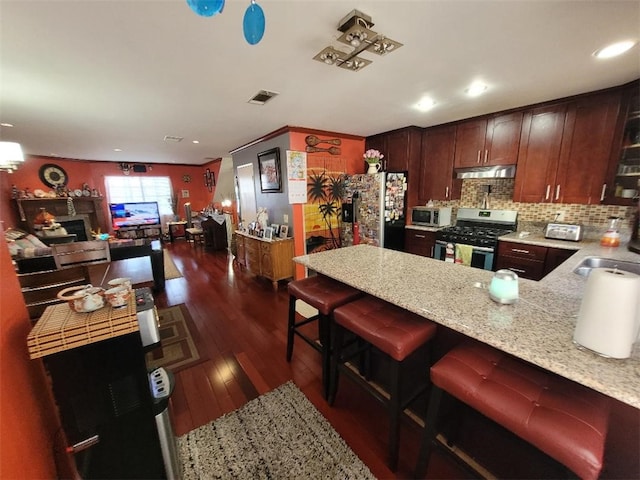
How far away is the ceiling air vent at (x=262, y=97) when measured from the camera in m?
2.23

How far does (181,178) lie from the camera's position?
25.9 ft

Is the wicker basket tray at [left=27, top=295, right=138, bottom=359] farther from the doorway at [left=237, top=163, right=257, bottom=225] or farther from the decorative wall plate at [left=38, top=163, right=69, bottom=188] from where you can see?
the decorative wall plate at [left=38, top=163, right=69, bottom=188]

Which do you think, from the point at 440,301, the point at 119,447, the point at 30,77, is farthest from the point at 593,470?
the point at 30,77

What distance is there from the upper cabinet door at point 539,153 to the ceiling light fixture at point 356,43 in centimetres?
221

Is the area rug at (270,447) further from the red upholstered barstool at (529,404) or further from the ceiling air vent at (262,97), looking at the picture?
the ceiling air vent at (262,97)

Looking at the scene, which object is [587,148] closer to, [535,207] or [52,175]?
[535,207]

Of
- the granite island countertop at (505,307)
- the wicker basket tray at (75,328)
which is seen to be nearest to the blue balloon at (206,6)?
the wicker basket tray at (75,328)

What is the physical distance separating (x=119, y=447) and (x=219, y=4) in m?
1.69

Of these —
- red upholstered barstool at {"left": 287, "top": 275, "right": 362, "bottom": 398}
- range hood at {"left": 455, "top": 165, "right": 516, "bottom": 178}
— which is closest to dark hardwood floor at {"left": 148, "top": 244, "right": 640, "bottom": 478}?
red upholstered barstool at {"left": 287, "top": 275, "right": 362, "bottom": 398}

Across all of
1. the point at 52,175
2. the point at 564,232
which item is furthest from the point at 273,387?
the point at 52,175

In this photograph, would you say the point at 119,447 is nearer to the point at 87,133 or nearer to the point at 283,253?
the point at 283,253

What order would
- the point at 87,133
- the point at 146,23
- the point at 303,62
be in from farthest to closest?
the point at 87,133, the point at 303,62, the point at 146,23

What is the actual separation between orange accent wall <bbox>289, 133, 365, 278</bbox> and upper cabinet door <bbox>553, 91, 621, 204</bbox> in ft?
8.24

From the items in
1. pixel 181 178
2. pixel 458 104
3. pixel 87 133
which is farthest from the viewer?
pixel 181 178
